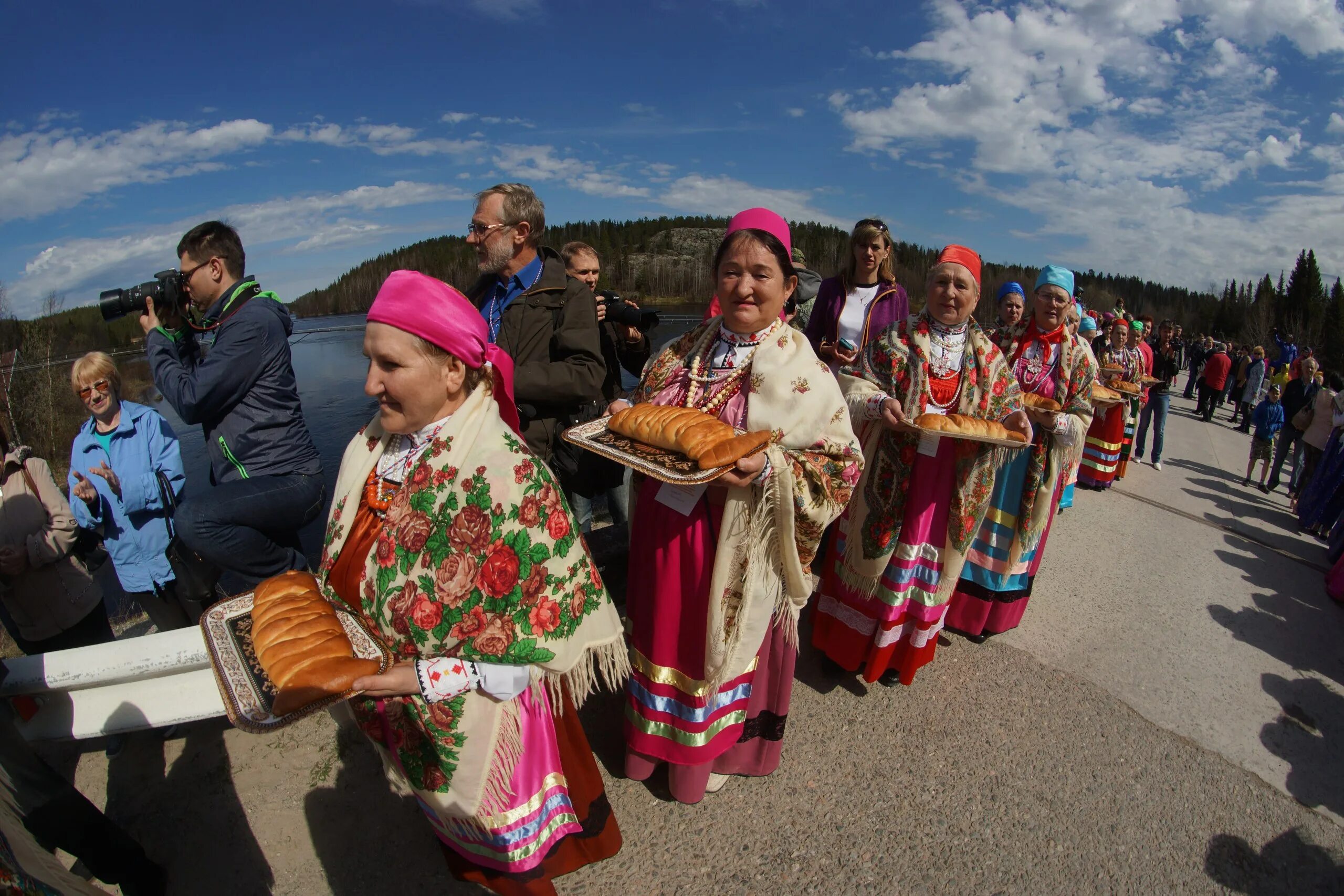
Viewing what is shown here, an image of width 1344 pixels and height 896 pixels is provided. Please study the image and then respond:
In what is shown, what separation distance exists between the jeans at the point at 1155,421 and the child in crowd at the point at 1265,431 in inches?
44.6

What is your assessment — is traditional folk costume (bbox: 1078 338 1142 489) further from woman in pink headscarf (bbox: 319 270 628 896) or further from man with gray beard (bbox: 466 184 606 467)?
woman in pink headscarf (bbox: 319 270 628 896)

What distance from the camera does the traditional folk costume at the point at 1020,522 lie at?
4.06 meters

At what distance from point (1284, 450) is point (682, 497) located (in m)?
11.4

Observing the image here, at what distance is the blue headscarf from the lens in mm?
4531

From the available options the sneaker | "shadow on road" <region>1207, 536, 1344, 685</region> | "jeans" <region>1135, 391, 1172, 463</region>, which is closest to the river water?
the sneaker

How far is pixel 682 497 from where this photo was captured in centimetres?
240

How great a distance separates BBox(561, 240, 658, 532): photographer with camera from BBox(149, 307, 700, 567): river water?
0.99 m

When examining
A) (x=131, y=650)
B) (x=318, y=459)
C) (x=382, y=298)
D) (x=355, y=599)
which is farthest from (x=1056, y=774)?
(x=131, y=650)

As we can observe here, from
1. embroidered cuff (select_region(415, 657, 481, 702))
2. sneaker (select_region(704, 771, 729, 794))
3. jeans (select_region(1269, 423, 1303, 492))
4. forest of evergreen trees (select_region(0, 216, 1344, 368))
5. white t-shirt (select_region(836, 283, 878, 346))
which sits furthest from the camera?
forest of evergreen trees (select_region(0, 216, 1344, 368))

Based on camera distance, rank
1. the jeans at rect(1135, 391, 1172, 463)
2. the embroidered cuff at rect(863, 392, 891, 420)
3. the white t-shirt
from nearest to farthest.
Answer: the embroidered cuff at rect(863, 392, 891, 420) → the white t-shirt → the jeans at rect(1135, 391, 1172, 463)

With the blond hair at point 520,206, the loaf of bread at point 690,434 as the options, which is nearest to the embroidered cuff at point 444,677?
the loaf of bread at point 690,434

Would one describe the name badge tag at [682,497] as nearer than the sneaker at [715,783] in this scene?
Yes

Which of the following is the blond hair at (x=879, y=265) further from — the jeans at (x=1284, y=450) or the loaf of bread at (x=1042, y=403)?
the jeans at (x=1284, y=450)

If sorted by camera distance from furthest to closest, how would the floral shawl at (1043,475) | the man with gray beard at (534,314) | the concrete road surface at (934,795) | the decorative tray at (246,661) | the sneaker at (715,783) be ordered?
the floral shawl at (1043,475) → the man with gray beard at (534,314) → the sneaker at (715,783) → the concrete road surface at (934,795) → the decorative tray at (246,661)
